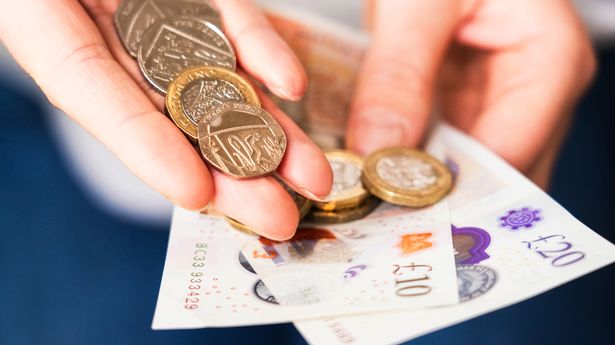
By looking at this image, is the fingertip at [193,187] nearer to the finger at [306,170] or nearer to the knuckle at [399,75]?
the finger at [306,170]

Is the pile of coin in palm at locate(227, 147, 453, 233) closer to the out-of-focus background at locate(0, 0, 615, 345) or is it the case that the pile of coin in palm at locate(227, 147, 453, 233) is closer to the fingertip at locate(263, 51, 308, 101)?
the fingertip at locate(263, 51, 308, 101)

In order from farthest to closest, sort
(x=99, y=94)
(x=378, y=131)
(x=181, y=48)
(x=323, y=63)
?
(x=323, y=63), (x=378, y=131), (x=181, y=48), (x=99, y=94)

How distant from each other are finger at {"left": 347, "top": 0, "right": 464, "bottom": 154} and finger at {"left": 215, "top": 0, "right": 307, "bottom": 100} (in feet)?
1.02

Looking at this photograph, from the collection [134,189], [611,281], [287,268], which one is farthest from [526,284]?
[134,189]

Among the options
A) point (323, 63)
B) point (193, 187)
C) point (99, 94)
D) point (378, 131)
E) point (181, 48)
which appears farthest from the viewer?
→ point (323, 63)

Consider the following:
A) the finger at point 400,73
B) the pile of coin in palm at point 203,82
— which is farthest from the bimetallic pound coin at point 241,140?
the finger at point 400,73

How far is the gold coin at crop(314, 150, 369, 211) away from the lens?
4.02ft

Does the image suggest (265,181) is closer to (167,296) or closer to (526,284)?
(167,296)

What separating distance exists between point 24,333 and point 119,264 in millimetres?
307

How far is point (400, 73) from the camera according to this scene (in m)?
1.48

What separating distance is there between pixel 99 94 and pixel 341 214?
0.51m

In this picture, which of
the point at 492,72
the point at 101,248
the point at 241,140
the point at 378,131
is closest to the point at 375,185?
the point at 378,131

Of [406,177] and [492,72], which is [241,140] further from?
[492,72]

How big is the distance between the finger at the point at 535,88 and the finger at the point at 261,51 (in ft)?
1.88
